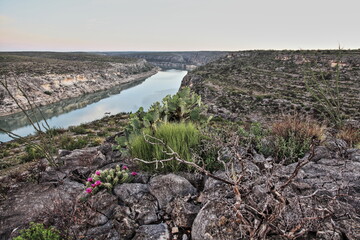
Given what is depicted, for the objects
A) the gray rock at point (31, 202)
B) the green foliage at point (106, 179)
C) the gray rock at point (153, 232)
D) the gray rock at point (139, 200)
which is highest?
the green foliage at point (106, 179)

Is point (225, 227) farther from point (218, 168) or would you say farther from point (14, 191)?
point (14, 191)

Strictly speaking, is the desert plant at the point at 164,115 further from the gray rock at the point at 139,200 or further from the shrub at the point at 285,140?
the gray rock at the point at 139,200

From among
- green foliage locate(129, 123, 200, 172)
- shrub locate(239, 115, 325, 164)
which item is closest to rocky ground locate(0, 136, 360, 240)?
green foliage locate(129, 123, 200, 172)

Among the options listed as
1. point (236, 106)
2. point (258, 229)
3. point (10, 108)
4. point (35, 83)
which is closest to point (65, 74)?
point (35, 83)

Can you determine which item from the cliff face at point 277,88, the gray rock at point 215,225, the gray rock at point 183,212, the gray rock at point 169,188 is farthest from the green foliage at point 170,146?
the cliff face at point 277,88

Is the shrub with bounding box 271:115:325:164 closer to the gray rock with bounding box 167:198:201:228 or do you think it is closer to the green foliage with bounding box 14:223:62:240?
the gray rock with bounding box 167:198:201:228

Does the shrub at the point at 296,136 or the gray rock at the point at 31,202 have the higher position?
the shrub at the point at 296,136

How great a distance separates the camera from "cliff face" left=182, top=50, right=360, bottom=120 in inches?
862

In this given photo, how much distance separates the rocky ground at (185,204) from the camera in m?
1.98

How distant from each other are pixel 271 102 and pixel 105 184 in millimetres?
25745

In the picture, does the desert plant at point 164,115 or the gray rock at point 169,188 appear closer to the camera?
the gray rock at point 169,188

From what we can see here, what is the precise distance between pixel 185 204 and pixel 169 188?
1.27ft

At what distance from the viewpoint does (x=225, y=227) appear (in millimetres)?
2082

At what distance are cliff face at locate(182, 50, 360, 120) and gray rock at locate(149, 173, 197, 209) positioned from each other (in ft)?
47.6
